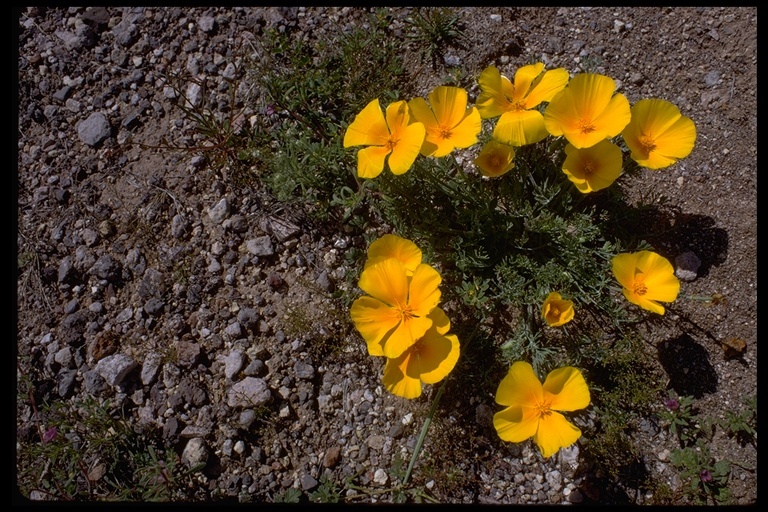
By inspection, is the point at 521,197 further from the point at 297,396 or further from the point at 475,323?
the point at 297,396

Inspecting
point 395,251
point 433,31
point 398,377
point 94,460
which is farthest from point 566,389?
point 94,460

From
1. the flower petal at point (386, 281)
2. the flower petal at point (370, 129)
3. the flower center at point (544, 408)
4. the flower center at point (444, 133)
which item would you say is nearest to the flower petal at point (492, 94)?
the flower center at point (444, 133)

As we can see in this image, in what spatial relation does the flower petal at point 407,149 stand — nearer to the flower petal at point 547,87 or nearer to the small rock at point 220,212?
the flower petal at point 547,87

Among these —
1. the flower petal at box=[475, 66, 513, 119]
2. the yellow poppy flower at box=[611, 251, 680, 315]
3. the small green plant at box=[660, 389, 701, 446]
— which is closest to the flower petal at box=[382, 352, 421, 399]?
the yellow poppy flower at box=[611, 251, 680, 315]

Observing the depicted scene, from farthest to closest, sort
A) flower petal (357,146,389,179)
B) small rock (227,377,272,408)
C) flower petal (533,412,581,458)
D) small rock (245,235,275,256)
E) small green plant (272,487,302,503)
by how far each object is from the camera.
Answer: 1. small rock (245,235,275,256)
2. small rock (227,377,272,408)
3. small green plant (272,487,302,503)
4. flower petal (357,146,389,179)
5. flower petal (533,412,581,458)

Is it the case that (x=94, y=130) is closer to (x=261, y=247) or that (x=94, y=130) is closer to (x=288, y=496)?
(x=261, y=247)

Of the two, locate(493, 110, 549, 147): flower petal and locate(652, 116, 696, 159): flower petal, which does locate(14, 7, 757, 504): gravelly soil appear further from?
locate(493, 110, 549, 147): flower petal
